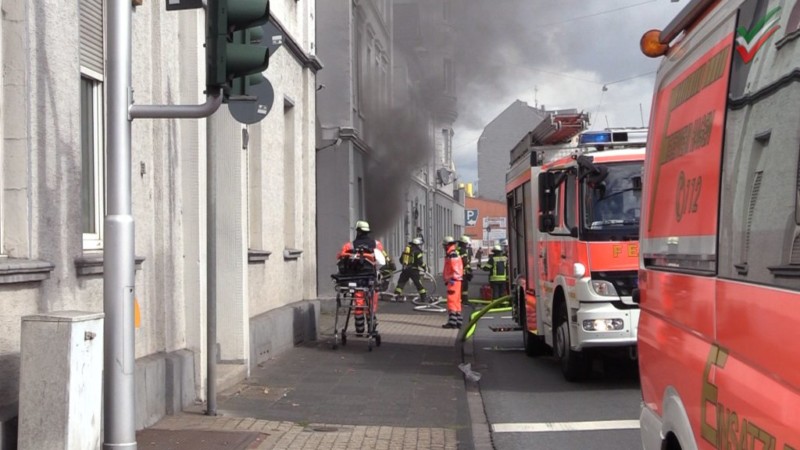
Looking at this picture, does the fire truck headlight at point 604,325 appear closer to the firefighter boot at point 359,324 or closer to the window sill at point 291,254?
the firefighter boot at point 359,324

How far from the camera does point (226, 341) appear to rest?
9.62m

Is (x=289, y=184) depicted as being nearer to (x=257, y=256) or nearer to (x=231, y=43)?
(x=257, y=256)

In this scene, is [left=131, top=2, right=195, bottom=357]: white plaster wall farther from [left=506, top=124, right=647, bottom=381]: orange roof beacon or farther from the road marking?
[left=506, top=124, right=647, bottom=381]: orange roof beacon

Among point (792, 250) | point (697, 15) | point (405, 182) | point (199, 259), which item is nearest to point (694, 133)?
point (697, 15)

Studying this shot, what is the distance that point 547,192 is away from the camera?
1012cm

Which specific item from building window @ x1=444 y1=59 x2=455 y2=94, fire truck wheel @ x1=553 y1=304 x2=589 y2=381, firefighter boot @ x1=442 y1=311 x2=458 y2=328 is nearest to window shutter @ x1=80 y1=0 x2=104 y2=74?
fire truck wheel @ x1=553 y1=304 x2=589 y2=381

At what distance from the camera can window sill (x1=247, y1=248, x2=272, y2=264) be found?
1108 centimetres

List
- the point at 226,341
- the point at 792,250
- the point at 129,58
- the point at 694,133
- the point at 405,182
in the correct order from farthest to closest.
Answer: the point at 405,182
the point at 226,341
the point at 129,58
the point at 694,133
the point at 792,250

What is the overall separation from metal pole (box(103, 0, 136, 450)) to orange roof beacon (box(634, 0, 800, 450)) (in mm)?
2546

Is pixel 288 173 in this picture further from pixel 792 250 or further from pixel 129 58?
pixel 792 250

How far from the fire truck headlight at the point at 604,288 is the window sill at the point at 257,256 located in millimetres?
4156

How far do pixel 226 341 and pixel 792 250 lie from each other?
795 centimetres

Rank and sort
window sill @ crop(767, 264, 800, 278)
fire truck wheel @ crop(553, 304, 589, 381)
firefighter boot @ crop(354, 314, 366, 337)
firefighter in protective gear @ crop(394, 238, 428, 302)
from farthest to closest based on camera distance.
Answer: firefighter in protective gear @ crop(394, 238, 428, 302), firefighter boot @ crop(354, 314, 366, 337), fire truck wheel @ crop(553, 304, 589, 381), window sill @ crop(767, 264, 800, 278)

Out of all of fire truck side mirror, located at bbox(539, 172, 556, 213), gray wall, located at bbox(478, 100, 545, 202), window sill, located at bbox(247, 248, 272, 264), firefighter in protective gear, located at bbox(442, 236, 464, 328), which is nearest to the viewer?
fire truck side mirror, located at bbox(539, 172, 556, 213)
